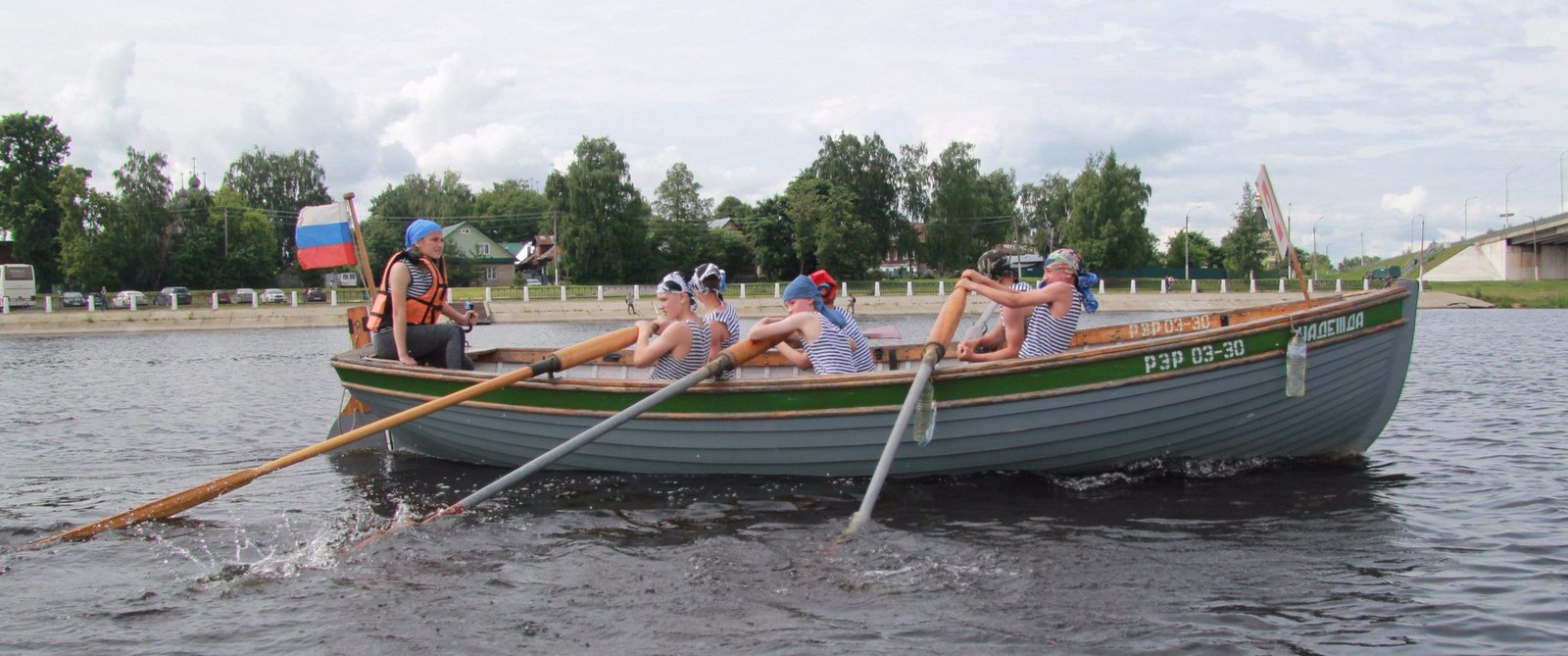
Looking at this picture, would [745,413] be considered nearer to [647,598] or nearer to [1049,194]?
[647,598]

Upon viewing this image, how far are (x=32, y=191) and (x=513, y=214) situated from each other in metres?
41.8

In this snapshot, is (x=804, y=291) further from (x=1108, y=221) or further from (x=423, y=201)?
(x=423, y=201)

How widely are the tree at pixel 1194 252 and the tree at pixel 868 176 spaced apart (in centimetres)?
2091

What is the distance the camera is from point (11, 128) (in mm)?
62562

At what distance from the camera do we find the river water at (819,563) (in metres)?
5.97

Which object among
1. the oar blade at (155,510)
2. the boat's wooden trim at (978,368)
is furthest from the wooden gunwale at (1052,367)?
the oar blade at (155,510)

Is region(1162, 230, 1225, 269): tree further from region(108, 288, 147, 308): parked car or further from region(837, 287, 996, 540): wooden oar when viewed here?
region(837, 287, 996, 540): wooden oar

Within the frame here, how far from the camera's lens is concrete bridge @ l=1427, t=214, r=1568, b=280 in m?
73.6

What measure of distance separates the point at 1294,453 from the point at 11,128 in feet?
240

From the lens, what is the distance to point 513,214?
100 meters

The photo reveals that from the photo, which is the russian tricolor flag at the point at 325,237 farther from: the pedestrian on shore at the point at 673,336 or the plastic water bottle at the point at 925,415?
the plastic water bottle at the point at 925,415

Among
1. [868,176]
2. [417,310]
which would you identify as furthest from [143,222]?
[417,310]

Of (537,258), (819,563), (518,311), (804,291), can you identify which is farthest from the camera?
(537,258)

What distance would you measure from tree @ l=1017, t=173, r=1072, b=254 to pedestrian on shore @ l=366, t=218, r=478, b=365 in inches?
2919
